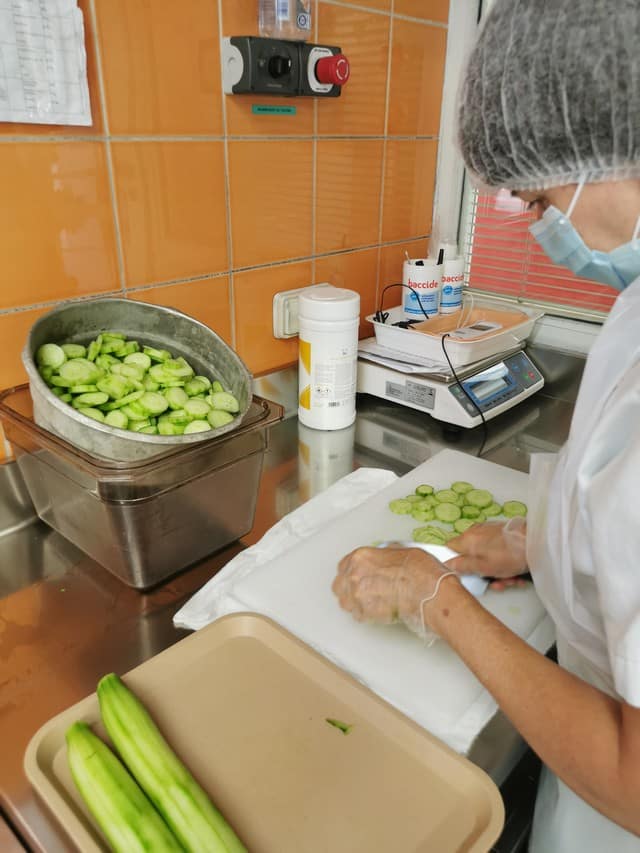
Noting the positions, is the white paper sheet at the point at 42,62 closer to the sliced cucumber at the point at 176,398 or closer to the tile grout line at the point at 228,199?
the tile grout line at the point at 228,199

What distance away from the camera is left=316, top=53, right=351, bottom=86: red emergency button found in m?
1.20

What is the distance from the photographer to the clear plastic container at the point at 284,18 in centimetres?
112

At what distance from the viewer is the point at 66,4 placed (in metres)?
0.89

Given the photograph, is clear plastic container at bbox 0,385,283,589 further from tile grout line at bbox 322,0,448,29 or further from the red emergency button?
tile grout line at bbox 322,0,448,29

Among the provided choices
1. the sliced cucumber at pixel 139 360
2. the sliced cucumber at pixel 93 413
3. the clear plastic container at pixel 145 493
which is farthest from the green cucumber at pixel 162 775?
the sliced cucumber at pixel 139 360

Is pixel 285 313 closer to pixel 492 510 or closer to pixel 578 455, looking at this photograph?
pixel 492 510

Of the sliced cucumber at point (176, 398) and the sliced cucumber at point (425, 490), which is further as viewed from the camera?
the sliced cucumber at point (425, 490)

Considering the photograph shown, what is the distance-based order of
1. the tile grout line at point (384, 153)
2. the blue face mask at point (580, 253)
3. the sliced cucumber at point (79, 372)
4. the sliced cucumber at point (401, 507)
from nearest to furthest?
the blue face mask at point (580, 253) < the sliced cucumber at point (79, 372) < the sliced cucumber at point (401, 507) < the tile grout line at point (384, 153)

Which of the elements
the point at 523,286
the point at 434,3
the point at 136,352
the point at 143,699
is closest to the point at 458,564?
the point at 143,699

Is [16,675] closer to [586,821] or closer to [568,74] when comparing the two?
[586,821]

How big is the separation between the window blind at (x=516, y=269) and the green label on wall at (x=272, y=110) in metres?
0.63

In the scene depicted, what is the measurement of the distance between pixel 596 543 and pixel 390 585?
0.28 metres

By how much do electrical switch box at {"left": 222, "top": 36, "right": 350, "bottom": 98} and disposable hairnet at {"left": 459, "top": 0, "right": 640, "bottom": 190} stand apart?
1.89 feet

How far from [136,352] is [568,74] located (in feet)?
2.09
